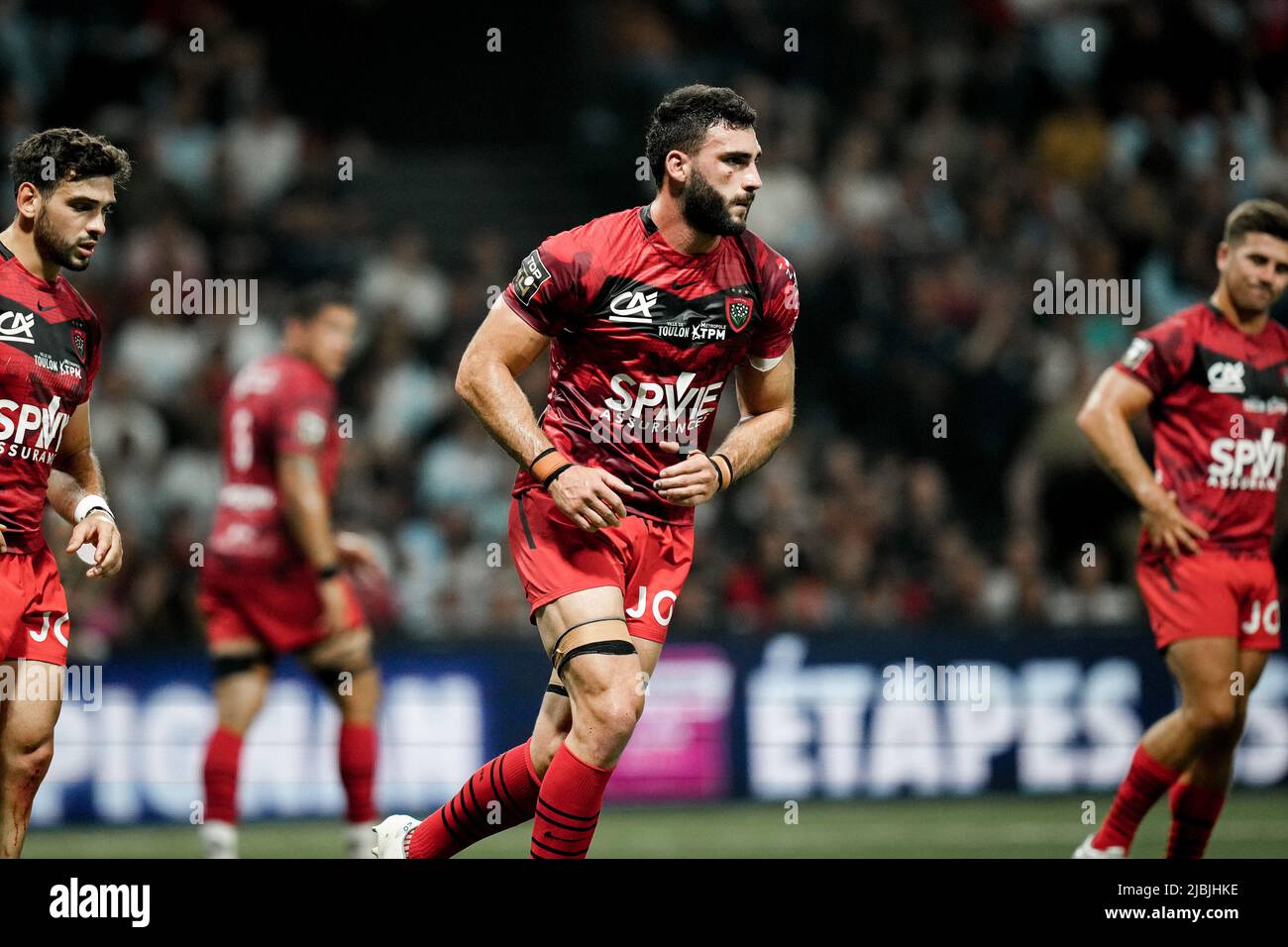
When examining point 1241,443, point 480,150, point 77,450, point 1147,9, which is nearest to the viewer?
point 77,450

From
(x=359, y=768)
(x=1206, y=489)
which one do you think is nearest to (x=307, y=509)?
(x=359, y=768)

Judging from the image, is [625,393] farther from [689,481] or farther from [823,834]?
[823,834]

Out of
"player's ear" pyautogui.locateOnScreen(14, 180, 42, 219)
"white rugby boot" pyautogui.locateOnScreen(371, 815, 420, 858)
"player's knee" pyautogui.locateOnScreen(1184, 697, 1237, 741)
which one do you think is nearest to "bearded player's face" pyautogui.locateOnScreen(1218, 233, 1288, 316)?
"player's knee" pyautogui.locateOnScreen(1184, 697, 1237, 741)

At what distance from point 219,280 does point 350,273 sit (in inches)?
37.6

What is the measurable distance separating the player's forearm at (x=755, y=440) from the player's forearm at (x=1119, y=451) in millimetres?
1540

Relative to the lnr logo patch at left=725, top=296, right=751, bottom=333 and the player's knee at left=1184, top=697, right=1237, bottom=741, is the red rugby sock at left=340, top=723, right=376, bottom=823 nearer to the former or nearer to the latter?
the lnr logo patch at left=725, top=296, right=751, bottom=333

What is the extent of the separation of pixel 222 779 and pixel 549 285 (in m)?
3.36

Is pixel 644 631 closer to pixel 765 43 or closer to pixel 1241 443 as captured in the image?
pixel 1241 443

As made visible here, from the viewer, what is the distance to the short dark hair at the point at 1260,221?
697 cm

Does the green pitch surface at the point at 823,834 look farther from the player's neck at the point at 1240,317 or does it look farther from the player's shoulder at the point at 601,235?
the player's shoulder at the point at 601,235

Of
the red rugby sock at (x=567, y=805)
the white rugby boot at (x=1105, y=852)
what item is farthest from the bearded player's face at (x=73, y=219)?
the white rugby boot at (x=1105, y=852)

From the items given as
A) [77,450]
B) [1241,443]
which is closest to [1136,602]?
[1241,443]

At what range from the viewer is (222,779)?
7.82 m

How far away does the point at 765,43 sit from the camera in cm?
1417
